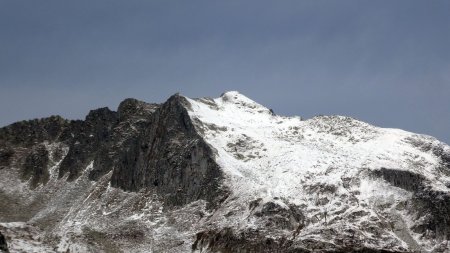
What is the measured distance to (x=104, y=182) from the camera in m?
157

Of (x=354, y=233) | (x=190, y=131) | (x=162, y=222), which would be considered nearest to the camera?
(x=354, y=233)

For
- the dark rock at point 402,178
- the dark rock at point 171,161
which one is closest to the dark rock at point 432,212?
the dark rock at point 402,178

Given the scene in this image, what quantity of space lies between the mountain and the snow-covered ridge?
0.30m

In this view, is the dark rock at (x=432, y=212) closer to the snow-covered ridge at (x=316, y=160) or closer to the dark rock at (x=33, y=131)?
the snow-covered ridge at (x=316, y=160)

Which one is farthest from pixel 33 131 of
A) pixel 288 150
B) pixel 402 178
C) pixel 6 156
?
pixel 402 178

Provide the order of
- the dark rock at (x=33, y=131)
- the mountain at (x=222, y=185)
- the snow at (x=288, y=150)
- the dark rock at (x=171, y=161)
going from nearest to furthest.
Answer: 1. the mountain at (x=222, y=185)
2. the snow at (x=288, y=150)
3. the dark rock at (x=171, y=161)
4. the dark rock at (x=33, y=131)

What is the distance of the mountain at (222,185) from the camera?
120 meters

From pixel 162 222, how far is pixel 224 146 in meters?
27.6

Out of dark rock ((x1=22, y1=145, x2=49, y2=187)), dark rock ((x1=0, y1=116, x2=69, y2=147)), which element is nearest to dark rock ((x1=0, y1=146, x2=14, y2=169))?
dark rock ((x1=0, y1=116, x2=69, y2=147))

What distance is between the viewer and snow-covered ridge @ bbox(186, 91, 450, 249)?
420 ft

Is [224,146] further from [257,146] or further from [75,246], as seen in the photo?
[75,246]

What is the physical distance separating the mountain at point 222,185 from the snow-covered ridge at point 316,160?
296 millimetres

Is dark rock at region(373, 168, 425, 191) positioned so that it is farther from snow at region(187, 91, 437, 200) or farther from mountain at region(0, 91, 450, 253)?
snow at region(187, 91, 437, 200)

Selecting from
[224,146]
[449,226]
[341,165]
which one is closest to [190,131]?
[224,146]
